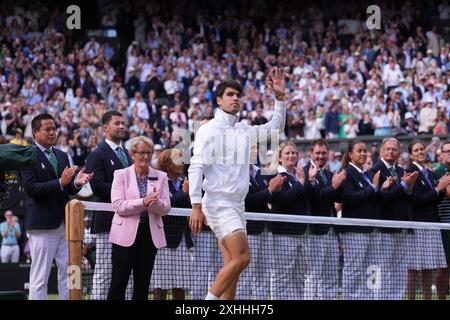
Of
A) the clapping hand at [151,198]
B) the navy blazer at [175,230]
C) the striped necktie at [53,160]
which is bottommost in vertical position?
the navy blazer at [175,230]

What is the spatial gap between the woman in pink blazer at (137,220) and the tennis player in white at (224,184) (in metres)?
0.64

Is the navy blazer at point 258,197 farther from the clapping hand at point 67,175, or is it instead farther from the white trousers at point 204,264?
the clapping hand at point 67,175

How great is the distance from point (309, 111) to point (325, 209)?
584 inches

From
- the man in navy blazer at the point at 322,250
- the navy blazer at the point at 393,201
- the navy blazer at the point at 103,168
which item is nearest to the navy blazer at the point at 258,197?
the man in navy blazer at the point at 322,250

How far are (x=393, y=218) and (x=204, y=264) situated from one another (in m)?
3.07

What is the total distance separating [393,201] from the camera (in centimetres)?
1332

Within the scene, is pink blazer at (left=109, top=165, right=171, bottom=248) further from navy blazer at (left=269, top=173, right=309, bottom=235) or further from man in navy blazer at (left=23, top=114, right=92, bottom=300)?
navy blazer at (left=269, top=173, right=309, bottom=235)

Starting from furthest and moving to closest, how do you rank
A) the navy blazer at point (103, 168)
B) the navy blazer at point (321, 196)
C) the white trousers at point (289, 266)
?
the navy blazer at point (321, 196) < the white trousers at point (289, 266) < the navy blazer at point (103, 168)

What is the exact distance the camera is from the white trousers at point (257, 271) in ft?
38.8

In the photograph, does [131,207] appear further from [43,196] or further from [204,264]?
[204,264]

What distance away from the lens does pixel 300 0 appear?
126 feet

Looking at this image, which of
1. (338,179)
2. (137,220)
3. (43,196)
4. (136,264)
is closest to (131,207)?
(137,220)

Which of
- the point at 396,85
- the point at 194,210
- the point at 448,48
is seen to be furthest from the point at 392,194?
the point at 448,48
